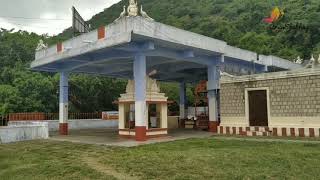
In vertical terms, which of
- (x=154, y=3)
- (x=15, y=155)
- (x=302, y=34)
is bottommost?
(x=15, y=155)

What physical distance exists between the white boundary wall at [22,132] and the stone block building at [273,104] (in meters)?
10.6

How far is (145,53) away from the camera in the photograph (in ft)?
60.6

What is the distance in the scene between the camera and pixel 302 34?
161 feet

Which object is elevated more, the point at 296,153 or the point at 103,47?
the point at 103,47

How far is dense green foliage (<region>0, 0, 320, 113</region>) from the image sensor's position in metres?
31.3

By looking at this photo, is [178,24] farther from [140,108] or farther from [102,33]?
[140,108]

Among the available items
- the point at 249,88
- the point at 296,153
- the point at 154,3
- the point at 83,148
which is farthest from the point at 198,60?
the point at 154,3

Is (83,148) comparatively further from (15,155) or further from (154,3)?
(154,3)

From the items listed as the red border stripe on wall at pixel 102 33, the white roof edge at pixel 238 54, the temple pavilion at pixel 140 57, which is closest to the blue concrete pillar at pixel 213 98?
the temple pavilion at pixel 140 57

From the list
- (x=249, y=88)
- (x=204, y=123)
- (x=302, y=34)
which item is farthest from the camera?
(x=302, y=34)

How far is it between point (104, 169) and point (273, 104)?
467 inches

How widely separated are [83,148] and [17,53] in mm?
31149

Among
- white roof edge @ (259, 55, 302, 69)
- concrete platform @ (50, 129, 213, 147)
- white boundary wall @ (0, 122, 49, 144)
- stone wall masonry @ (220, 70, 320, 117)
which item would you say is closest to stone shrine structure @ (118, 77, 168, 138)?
concrete platform @ (50, 129, 213, 147)

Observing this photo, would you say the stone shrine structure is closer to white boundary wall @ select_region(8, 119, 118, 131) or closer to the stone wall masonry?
the stone wall masonry
